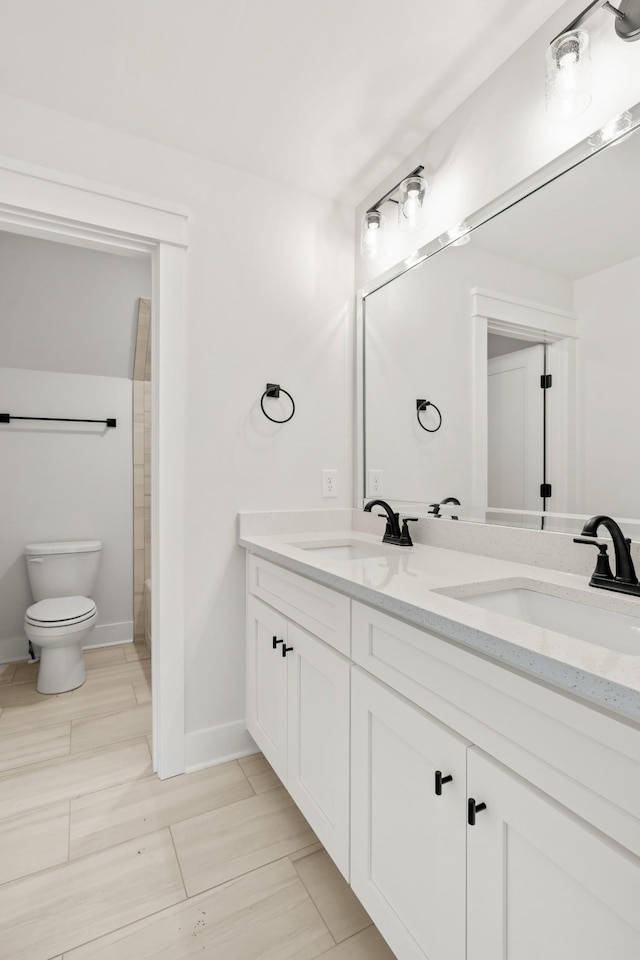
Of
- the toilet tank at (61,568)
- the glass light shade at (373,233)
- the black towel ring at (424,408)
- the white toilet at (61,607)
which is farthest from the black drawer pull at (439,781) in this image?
the toilet tank at (61,568)

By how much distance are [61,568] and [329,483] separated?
175cm

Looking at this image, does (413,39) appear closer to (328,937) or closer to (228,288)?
(228,288)

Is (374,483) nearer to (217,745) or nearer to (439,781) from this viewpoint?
(217,745)

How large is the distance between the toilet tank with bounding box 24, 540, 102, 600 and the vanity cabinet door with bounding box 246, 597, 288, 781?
58.3 inches

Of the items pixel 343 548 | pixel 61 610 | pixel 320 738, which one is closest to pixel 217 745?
pixel 320 738

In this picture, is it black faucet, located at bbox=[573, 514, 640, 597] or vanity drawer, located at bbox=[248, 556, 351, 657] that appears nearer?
black faucet, located at bbox=[573, 514, 640, 597]

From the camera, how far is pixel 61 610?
8.15 ft

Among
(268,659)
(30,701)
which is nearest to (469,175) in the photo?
(268,659)

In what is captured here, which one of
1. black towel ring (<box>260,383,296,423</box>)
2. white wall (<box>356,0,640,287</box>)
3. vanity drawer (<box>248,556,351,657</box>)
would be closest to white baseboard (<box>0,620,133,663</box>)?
vanity drawer (<box>248,556,351,657</box>)

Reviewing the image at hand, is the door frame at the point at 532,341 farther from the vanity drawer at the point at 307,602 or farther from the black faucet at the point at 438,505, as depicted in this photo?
the vanity drawer at the point at 307,602

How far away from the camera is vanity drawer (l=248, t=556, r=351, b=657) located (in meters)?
1.19

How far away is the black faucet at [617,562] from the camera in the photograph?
1007 millimetres

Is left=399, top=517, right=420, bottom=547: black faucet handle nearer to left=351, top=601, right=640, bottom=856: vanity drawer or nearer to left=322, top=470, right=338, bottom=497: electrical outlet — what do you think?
left=322, top=470, right=338, bottom=497: electrical outlet

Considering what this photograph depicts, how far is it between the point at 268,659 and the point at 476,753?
100cm
